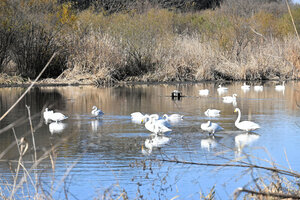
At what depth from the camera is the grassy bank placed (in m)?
25.8

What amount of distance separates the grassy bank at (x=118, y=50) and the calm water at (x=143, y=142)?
23.6 ft

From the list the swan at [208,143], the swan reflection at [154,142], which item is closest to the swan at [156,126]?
the swan reflection at [154,142]

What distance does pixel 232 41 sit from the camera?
29.8 meters

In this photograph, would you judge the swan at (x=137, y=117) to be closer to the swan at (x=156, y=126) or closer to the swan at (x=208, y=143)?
the swan at (x=156, y=126)

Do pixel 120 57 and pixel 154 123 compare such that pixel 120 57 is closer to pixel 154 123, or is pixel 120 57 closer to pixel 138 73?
pixel 138 73

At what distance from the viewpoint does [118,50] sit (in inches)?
1073

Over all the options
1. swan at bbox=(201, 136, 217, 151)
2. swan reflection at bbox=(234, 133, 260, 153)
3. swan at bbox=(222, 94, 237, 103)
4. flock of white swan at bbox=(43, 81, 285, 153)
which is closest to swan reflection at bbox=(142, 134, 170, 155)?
flock of white swan at bbox=(43, 81, 285, 153)

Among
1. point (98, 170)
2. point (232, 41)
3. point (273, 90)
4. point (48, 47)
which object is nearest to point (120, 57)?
point (48, 47)

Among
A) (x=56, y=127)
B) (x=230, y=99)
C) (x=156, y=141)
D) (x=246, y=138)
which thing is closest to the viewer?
(x=156, y=141)

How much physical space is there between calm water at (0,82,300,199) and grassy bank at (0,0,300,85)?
720 centimetres

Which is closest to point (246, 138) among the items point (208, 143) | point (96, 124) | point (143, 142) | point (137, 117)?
point (208, 143)

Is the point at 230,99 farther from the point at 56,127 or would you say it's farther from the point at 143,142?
the point at 143,142

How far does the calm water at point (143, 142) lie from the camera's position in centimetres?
652

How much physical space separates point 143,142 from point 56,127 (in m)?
2.73
